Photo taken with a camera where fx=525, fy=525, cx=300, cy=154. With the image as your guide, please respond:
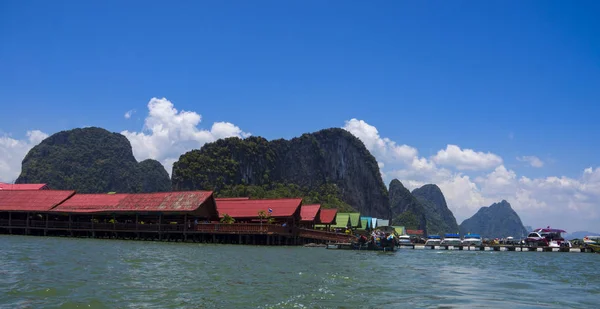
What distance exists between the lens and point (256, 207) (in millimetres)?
51562

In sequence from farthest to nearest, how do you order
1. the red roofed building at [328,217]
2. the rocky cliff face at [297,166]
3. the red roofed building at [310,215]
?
the rocky cliff face at [297,166] < the red roofed building at [328,217] < the red roofed building at [310,215]

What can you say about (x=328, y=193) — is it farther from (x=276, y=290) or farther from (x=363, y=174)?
(x=276, y=290)

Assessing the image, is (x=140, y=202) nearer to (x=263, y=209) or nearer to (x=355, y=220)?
(x=263, y=209)

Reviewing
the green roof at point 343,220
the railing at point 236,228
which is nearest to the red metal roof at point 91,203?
the railing at point 236,228

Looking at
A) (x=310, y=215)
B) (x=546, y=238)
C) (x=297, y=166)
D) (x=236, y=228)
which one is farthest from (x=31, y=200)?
(x=297, y=166)

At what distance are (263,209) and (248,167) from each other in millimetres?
109181

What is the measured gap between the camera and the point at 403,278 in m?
21.5

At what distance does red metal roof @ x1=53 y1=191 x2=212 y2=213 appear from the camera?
1797 inches

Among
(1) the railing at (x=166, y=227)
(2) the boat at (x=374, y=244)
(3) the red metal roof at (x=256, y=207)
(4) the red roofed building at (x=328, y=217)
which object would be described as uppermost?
(3) the red metal roof at (x=256, y=207)

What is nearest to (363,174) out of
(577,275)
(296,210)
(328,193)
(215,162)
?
(328,193)

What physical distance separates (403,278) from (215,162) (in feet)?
415

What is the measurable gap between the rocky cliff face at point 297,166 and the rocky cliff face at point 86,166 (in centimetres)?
4850

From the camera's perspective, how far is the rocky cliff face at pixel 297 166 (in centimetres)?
14050

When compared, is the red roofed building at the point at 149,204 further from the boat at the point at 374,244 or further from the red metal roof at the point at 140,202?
the boat at the point at 374,244
